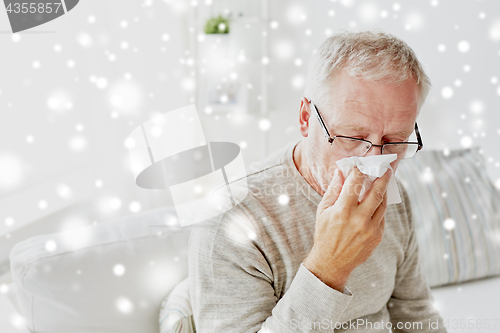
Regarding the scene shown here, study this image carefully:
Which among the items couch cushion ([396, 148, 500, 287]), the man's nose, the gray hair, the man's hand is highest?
the gray hair

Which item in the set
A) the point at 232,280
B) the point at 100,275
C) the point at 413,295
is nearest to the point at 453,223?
the point at 413,295

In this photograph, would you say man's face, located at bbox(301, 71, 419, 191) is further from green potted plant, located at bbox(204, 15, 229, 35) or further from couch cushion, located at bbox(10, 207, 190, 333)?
green potted plant, located at bbox(204, 15, 229, 35)

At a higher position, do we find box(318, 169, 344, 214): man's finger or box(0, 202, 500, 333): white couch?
box(318, 169, 344, 214): man's finger

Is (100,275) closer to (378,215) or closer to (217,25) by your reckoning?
(378,215)

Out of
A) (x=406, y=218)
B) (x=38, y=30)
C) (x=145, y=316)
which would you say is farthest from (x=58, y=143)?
(x=406, y=218)

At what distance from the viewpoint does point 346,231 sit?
0.70 meters

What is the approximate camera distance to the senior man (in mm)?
708

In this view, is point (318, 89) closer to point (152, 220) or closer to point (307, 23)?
point (152, 220)

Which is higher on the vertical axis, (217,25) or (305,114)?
(217,25)

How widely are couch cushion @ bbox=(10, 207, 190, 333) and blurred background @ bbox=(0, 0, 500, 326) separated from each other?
526 millimetres

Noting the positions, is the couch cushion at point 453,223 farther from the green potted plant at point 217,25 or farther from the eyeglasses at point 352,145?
the green potted plant at point 217,25

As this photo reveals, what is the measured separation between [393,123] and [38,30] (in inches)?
61.0

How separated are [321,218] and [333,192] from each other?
0.19 ft

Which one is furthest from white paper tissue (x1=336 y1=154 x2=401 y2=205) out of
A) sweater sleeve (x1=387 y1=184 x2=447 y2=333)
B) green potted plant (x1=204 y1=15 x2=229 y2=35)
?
green potted plant (x1=204 y1=15 x2=229 y2=35)
